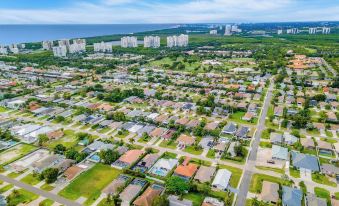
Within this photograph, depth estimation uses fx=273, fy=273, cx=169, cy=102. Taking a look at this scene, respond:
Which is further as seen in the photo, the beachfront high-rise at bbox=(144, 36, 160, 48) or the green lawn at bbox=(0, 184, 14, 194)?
the beachfront high-rise at bbox=(144, 36, 160, 48)

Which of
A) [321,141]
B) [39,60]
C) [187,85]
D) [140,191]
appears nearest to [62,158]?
[140,191]

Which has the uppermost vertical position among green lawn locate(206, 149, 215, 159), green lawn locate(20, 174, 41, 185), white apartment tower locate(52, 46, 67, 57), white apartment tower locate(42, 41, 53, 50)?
white apartment tower locate(42, 41, 53, 50)

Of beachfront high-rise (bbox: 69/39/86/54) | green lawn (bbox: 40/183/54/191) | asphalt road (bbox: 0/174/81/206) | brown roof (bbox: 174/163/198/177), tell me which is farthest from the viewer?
beachfront high-rise (bbox: 69/39/86/54)

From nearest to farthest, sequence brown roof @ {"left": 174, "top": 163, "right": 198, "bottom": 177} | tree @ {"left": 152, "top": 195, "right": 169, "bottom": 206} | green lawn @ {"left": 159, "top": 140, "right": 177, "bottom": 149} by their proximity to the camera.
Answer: tree @ {"left": 152, "top": 195, "right": 169, "bottom": 206}, brown roof @ {"left": 174, "top": 163, "right": 198, "bottom": 177}, green lawn @ {"left": 159, "top": 140, "right": 177, "bottom": 149}

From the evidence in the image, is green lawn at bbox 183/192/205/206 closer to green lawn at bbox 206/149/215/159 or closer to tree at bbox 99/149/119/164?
green lawn at bbox 206/149/215/159

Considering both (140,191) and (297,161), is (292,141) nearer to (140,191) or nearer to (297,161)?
(297,161)

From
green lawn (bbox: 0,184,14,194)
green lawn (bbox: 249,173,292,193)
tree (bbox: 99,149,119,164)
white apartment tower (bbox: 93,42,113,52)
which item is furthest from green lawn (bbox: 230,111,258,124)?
white apartment tower (bbox: 93,42,113,52)

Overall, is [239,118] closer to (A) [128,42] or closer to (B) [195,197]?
(B) [195,197]

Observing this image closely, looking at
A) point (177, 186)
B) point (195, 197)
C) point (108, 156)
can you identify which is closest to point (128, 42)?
point (108, 156)
